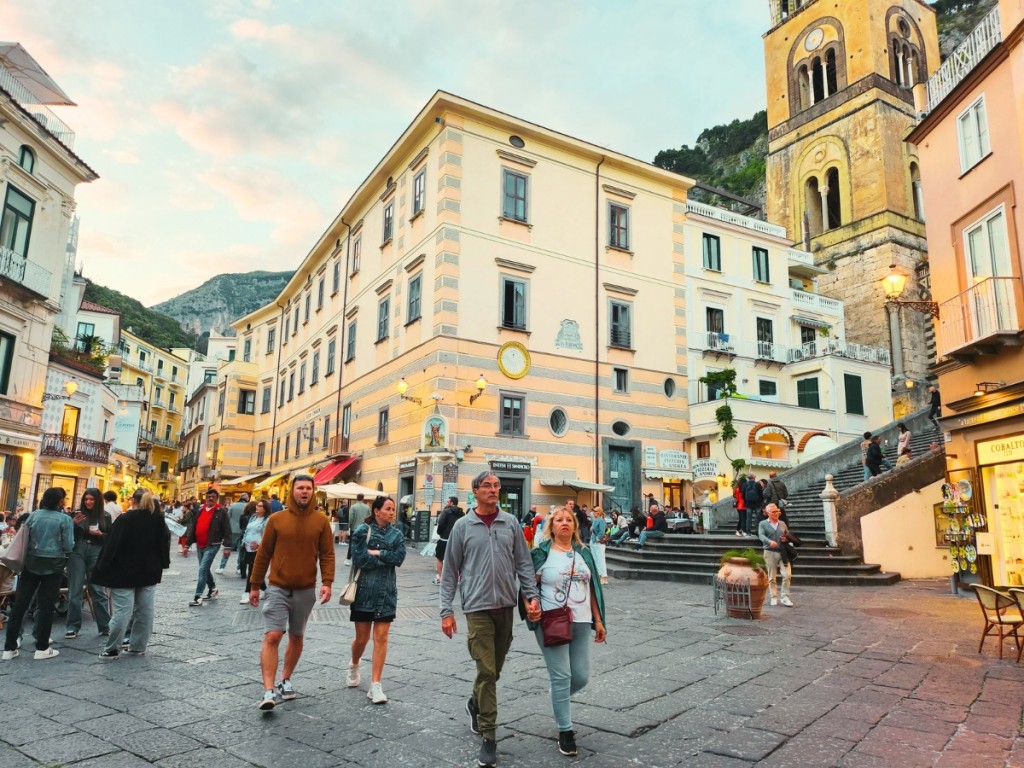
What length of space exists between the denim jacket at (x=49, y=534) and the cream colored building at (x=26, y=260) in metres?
15.7

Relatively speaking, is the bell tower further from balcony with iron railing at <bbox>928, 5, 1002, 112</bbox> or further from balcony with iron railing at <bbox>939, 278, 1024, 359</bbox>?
balcony with iron railing at <bbox>939, 278, 1024, 359</bbox>

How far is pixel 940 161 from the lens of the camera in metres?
13.9

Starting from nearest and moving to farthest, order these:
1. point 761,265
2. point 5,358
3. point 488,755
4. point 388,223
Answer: point 488,755, point 5,358, point 388,223, point 761,265

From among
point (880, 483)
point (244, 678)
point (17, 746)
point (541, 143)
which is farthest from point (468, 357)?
point (17, 746)

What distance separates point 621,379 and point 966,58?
48.3 ft

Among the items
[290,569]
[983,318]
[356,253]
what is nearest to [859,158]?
[356,253]

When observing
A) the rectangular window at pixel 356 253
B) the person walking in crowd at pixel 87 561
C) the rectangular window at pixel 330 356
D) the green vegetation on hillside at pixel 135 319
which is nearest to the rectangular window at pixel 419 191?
the rectangular window at pixel 356 253

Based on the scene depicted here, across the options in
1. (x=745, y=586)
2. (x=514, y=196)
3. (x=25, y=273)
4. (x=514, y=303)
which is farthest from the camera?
(x=514, y=196)

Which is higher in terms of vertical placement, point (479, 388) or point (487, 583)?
point (479, 388)

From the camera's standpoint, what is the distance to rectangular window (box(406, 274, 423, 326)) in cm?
2388

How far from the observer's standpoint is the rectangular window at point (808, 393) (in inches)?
1202

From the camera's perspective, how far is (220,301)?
14962cm

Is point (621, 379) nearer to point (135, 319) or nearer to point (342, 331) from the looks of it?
point (342, 331)

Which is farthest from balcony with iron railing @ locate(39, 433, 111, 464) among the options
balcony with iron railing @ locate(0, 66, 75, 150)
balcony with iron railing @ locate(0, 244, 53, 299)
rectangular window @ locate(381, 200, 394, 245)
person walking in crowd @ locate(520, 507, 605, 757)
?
person walking in crowd @ locate(520, 507, 605, 757)
